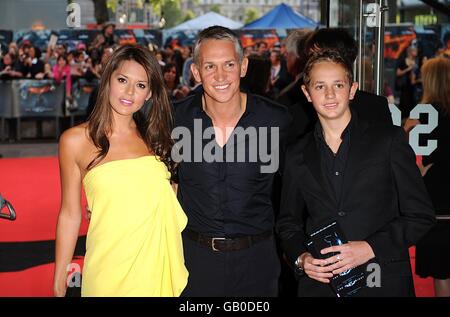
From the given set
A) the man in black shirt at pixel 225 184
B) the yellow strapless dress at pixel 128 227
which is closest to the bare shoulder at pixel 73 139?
the yellow strapless dress at pixel 128 227

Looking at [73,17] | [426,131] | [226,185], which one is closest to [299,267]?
[226,185]

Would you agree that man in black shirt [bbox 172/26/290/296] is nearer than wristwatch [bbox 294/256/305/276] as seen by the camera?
No

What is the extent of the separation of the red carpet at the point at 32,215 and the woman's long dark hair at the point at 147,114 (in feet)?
7.27

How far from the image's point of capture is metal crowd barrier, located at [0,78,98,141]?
10727 millimetres

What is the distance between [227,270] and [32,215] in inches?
151

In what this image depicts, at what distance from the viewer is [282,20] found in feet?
51.8

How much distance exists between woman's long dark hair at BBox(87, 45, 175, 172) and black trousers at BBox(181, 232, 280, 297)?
1.26ft

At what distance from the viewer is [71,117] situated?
1162 cm

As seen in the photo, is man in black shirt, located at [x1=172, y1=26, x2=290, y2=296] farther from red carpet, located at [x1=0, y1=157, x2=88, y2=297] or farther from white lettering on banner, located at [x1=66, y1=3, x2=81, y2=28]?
red carpet, located at [x1=0, y1=157, x2=88, y2=297]

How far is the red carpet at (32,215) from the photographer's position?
5.04 m

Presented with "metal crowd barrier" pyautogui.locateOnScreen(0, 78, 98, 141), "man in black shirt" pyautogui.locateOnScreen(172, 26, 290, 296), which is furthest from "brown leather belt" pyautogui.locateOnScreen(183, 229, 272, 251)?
"metal crowd barrier" pyautogui.locateOnScreen(0, 78, 98, 141)

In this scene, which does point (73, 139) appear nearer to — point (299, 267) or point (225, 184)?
point (225, 184)
